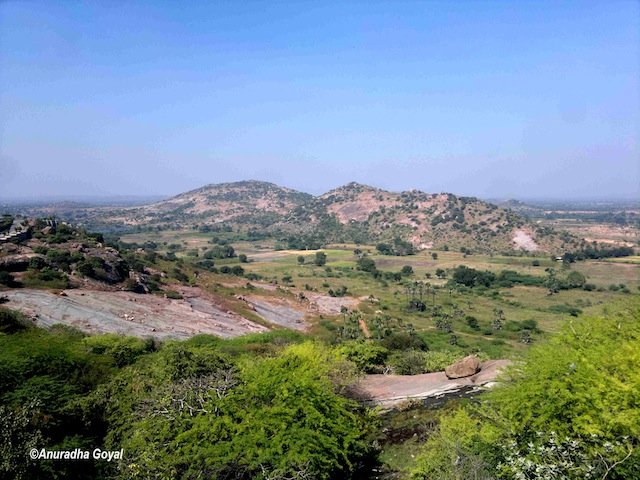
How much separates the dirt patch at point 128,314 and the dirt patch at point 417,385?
76.8ft

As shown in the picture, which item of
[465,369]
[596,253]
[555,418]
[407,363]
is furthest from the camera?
[596,253]

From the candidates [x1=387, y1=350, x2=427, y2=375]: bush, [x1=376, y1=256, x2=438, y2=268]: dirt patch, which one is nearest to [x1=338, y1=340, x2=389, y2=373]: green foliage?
[x1=387, y1=350, x2=427, y2=375]: bush

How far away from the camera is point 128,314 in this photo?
169ft

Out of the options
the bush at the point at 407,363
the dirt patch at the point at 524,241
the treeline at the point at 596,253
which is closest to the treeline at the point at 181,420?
the bush at the point at 407,363

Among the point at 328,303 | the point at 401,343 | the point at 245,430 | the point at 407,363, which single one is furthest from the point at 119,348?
the point at 328,303

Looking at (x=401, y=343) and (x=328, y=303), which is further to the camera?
(x=328, y=303)

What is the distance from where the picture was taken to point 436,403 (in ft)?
93.0

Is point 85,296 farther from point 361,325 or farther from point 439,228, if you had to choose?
point 439,228

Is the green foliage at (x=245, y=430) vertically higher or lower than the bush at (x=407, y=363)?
higher

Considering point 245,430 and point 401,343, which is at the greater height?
point 245,430

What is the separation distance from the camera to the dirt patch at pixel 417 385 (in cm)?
3069

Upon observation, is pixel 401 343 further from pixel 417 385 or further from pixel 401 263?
pixel 401 263

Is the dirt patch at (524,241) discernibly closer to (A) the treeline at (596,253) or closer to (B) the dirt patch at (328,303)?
(A) the treeline at (596,253)

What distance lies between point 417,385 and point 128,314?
33717mm
